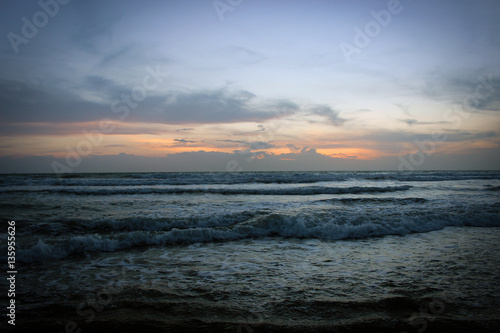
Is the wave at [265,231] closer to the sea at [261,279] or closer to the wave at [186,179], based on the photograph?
the sea at [261,279]

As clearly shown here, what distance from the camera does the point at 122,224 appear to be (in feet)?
32.8

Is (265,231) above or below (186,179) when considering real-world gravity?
below

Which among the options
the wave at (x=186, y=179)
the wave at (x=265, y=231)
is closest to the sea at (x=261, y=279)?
the wave at (x=265, y=231)

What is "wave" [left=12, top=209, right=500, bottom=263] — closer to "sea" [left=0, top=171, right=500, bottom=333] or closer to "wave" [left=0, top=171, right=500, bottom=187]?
"sea" [left=0, top=171, right=500, bottom=333]

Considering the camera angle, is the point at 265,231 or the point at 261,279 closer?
the point at 261,279

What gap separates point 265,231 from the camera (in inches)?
356

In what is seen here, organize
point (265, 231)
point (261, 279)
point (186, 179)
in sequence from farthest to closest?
point (186, 179) → point (265, 231) → point (261, 279)

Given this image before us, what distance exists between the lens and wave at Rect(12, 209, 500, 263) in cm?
693

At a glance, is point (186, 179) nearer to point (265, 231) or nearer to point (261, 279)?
point (265, 231)

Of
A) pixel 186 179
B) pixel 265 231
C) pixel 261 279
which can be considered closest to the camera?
pixel 261 279

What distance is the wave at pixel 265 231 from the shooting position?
6.93 meters

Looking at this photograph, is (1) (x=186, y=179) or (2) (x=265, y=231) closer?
(2) (x=265, y=231)

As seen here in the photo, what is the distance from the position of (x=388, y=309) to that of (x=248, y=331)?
6.75ft

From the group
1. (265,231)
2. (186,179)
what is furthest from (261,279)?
(186,179)
